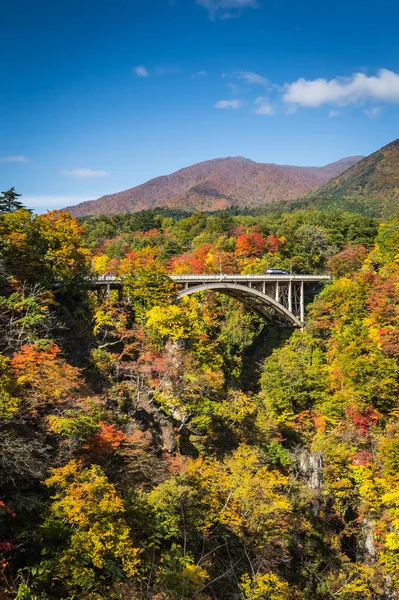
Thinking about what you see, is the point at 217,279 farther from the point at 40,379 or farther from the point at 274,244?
the point at 40,379

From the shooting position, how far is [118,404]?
21.0 metres

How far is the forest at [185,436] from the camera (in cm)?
1150

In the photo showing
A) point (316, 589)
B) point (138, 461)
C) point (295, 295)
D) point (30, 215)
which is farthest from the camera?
point (295, 295)

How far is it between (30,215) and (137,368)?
31.6ft

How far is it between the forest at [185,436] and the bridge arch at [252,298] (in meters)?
1.63

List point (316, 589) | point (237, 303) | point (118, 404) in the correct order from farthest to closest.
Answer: point (237, 303), point (118, 404), point (316, 589)

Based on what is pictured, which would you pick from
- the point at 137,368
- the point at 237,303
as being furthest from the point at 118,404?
the point at 237,303

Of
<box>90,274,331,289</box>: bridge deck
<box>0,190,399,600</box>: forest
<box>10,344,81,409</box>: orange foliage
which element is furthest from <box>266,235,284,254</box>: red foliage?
<box>10,344,81,409</box>: orange foliage

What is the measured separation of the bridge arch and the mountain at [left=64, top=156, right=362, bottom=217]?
101 metres

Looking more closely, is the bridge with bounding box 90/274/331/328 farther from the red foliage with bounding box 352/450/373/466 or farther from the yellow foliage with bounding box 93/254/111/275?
the red foliage with bounding box 352/450/373/466

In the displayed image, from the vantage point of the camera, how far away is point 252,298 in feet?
120

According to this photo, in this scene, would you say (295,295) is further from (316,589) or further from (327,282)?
(316,589)

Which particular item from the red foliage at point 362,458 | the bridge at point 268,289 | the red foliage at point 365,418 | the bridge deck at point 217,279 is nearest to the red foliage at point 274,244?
the bridge at point 268,289

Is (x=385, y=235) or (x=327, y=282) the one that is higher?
(x=385, y=235)
